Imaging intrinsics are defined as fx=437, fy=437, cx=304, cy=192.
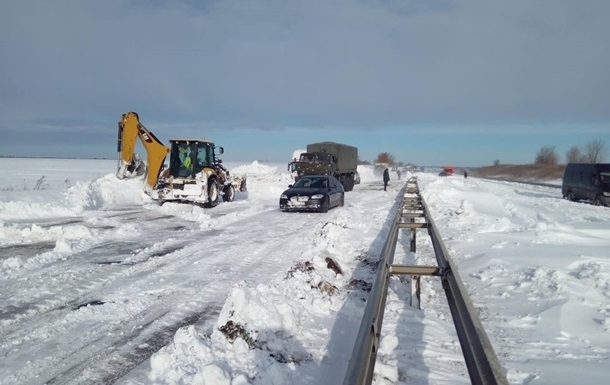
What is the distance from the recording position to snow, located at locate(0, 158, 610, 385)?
419 cm

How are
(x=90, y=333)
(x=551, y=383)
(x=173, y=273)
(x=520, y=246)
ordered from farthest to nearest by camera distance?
(x=520, y=246)
(x=173, y=273)
(x=90, y=333)
(x=551, y=383)

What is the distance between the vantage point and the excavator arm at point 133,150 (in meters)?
17.3

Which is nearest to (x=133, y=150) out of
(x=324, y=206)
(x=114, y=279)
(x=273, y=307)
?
(x=324, y=206)

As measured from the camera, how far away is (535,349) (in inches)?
181

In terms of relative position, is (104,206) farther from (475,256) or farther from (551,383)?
(551,383)

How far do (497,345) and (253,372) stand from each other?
268cm

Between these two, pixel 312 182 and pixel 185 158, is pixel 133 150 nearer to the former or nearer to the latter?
pixel 185 158

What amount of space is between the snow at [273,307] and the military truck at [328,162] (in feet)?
56.5

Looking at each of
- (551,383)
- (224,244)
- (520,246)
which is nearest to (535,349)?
(551,383)

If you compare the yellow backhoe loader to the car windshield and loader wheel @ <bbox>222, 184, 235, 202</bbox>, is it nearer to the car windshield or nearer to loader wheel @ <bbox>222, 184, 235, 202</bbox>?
loader wheel @ <bbox>222, 184, 235, 202</bbox>

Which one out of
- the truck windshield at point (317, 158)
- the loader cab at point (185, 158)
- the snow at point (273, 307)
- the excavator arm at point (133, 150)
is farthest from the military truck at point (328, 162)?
the snow at point (273, 307)

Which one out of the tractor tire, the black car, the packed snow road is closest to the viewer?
the packed snow road

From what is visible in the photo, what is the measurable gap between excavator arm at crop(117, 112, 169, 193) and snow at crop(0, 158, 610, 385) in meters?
6.18

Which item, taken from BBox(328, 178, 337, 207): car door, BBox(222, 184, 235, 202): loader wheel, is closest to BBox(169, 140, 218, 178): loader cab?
BBox(222, 184, 235, 202): loader wheel
